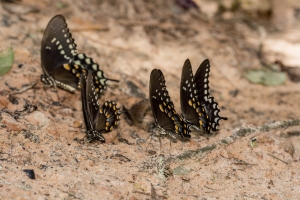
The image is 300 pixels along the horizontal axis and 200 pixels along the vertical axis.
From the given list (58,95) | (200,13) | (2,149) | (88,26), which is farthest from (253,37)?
(2,149)

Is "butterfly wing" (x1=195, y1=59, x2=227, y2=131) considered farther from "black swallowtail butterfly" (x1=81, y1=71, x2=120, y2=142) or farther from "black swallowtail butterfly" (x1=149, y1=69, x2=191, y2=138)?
"black swallowtail butterfly" (x1=81, y1=71, x2=120, y2=142)

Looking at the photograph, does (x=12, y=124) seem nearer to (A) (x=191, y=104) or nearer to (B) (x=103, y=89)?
(B) (x=103, y=89)

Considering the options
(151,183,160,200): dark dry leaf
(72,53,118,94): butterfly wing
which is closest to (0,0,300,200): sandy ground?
(151,183,160,200): dark dry leaf

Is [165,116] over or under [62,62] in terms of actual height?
under

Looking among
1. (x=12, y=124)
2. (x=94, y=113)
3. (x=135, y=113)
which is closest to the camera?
(x=12, y=124)

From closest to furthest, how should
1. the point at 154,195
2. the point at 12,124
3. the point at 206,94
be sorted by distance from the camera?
the point at 154,195 < the point at 12,124 < the point at 206,94

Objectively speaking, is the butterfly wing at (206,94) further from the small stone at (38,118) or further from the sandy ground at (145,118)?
the small stone at (38,118)

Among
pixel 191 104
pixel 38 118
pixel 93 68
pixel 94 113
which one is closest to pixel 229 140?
pixel 191 104

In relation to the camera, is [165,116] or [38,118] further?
[165,116]
